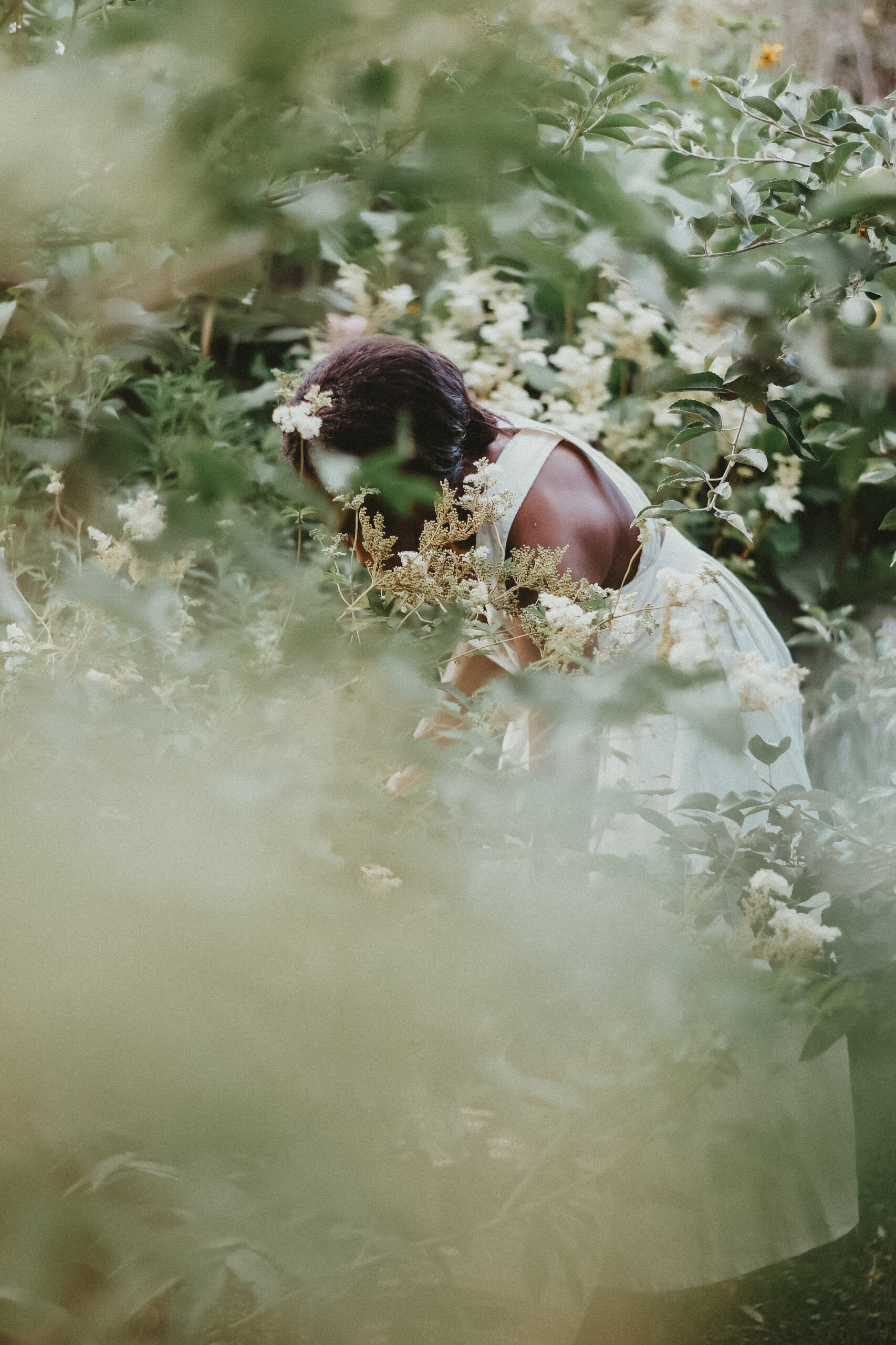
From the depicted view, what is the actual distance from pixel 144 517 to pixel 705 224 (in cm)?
49

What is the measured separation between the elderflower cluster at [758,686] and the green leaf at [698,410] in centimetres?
22

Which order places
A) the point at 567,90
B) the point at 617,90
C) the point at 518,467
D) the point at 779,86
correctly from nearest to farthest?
the point at 567,90 → the point at 617,90 → the point at 779,86 → the point at 518,467

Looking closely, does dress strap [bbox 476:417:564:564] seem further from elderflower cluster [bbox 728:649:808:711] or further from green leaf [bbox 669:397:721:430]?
elderflower cluster [bbox 728:649:808:711]

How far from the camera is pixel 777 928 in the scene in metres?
0.77

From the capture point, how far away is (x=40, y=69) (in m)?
0.39

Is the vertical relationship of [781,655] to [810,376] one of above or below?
below

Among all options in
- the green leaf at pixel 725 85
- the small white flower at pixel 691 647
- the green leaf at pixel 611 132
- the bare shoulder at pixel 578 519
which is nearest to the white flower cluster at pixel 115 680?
the small white flower at pixel 691 647

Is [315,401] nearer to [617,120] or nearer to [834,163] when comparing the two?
[617,120]

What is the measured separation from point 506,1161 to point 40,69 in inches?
26.6

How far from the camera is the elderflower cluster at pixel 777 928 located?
745mm

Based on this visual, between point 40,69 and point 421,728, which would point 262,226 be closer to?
point 40,69

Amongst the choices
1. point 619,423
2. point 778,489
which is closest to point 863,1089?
point 778,489

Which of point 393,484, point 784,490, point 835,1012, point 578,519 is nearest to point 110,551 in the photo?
point 393,484

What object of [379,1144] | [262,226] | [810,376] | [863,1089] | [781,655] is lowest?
[781,655]
